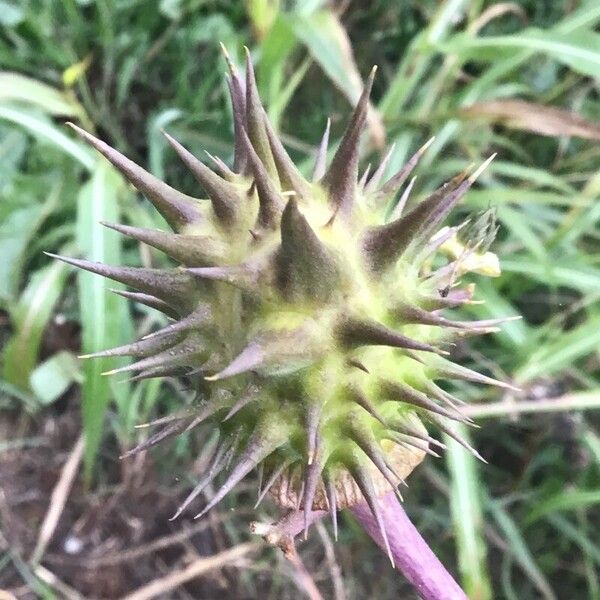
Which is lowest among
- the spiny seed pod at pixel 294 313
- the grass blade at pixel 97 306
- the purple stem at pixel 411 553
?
the purple stem at pixel 411 553

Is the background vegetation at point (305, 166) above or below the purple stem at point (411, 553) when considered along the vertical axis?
above

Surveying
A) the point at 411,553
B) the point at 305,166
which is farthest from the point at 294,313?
the point at 305,166

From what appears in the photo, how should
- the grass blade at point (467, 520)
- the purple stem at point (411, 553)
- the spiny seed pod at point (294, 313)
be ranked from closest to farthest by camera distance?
the spiny seed pod at point (294, 313) → the purple stem at point (411, 553) → the grass blade at point (467, 520)

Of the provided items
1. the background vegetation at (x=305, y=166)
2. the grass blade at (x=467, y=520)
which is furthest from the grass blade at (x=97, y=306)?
the grass blade at (x=467, y=520)

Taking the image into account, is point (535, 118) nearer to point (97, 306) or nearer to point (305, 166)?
point (305, 166)

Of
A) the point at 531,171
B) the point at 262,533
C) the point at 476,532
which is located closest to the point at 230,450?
the point at 262,533

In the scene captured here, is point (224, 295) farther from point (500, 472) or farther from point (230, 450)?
point (500, 472)

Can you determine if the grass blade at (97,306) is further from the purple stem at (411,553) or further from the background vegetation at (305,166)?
the purple stem at (411,553)

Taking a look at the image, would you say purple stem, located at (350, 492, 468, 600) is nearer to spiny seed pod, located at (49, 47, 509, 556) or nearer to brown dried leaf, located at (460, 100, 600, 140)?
spiny seed pod, located at (49, 47, 509, 556)

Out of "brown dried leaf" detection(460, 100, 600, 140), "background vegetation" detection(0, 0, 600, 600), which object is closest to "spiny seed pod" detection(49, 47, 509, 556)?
"background vegetation" detection(0, 0, 600, 600)
